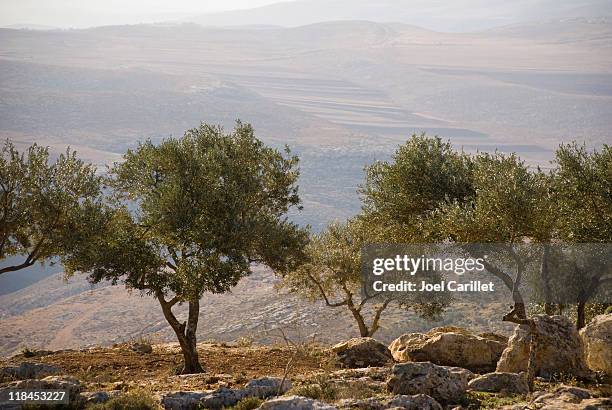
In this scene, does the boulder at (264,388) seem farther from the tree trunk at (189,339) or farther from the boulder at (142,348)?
the boulder at (142,348)

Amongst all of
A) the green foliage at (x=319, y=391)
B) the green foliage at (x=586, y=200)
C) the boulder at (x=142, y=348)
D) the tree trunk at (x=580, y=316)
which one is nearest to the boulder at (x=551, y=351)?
the green foliage at (x=319, y=391)

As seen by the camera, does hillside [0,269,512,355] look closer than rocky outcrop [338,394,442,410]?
No

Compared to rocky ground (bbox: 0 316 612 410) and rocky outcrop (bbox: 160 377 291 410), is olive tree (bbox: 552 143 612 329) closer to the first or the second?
rocky ground (bbox: 0 316 612 410)

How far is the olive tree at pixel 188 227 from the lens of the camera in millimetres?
28516

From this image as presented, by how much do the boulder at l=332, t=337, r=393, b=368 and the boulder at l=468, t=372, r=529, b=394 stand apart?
6155mm

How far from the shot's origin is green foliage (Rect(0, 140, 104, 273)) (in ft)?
95.3

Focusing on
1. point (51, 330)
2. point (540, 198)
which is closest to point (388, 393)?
point (540, 198)

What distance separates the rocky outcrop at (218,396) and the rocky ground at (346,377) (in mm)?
31

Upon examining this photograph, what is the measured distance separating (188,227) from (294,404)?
11.4 m

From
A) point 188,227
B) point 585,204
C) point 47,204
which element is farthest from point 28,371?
point 585,204

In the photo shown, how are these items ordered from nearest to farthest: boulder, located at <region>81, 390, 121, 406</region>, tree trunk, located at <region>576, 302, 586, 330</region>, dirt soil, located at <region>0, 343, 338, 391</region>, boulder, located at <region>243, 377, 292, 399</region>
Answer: boulder, located at <region>81, 390, 121, 406</region> < boulder, located at <region>243, 377, 292, 399</region> < dirt soil, located at <region>0, 343, 338, 391</region> < tree trunk, located at <region>576, 302, 586, 330</region>

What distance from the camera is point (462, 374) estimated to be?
22.2m

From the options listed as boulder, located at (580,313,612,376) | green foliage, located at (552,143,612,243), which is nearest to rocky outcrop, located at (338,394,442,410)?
boulder, located at (580,313,612,376)

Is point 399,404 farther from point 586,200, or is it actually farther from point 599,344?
point 586,200
